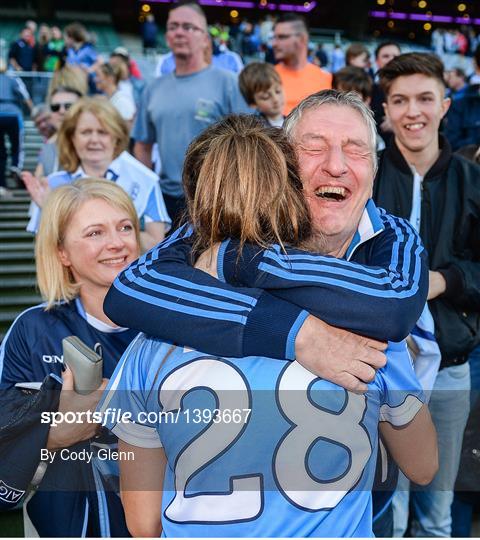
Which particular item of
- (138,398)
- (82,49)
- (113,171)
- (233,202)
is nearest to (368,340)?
(233,202)

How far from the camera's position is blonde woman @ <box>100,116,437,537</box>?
1.11 m

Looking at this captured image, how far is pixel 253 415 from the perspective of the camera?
3.63 ft

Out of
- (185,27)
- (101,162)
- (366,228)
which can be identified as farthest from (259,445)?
(185,27)

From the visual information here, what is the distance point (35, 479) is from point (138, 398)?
0.62 meters

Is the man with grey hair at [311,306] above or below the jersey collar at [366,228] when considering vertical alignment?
below

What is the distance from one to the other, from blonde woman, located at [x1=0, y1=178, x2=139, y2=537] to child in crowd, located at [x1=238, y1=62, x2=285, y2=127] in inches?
75.4

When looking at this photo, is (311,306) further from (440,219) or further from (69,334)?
(440,219)

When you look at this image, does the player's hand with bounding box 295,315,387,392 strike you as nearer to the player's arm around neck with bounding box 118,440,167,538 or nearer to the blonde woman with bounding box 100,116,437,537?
the blonde woman with bounding box 100,116,437,537

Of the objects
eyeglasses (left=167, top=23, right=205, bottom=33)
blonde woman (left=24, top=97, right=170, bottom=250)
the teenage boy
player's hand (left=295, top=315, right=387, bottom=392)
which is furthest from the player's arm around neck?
eyeglasses (left=167, top=23, right=205, bottom=33)

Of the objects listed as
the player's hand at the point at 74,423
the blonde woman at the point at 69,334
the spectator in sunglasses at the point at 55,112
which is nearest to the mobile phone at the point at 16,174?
the spectator in sunglasses at the point at 55,112

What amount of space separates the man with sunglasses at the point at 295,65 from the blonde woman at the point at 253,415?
3085 mm

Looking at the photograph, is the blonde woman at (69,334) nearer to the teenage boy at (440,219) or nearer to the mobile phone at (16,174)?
the teenage boy at (440,219)

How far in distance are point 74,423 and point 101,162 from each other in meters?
1.82

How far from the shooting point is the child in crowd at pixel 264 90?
3719 mm
